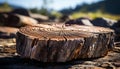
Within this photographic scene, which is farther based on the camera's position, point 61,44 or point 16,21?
point 16,21

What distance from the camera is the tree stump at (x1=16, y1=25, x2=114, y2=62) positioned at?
3977 millimetres

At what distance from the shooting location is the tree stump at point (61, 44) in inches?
157

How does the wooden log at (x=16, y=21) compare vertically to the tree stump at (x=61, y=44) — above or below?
above

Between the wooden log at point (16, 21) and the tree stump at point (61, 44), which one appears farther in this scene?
the wooden log at point (16, 21)

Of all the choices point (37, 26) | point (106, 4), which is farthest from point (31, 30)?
point (106, 4)

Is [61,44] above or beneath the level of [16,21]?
beneath

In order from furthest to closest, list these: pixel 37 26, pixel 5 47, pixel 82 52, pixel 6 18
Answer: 1. pixel 6 18
2. pixel 5 47
3. pixel 37 26
4. pixel 82 52

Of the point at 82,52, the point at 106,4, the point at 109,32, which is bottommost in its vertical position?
the point at 82,52

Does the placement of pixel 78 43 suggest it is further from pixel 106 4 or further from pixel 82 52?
pixel 106 4

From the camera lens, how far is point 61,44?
3.97 metres

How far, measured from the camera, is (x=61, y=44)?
3971mm

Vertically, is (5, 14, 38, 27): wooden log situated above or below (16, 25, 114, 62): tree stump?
above

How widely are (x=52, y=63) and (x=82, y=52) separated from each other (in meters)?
0.50

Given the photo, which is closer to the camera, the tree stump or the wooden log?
the tree stump
